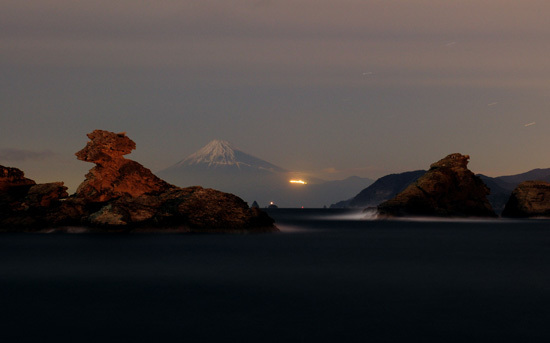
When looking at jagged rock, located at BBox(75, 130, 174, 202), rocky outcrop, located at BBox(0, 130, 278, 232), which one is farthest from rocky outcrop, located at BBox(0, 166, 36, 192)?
jagged rock, located at BBox(75, 130, 174, 202)

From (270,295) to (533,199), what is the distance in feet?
488

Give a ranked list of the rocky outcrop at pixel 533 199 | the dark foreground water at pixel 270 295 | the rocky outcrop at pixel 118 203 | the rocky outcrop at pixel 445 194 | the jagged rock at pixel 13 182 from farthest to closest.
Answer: the rocky outcrop at pixel 533 199, the rocky outcrop at pixel 445 194, the jagged rock at pixel 13 182, the rocky outcrop at pixel 118 203, the dark foreground water at pixel 270 295

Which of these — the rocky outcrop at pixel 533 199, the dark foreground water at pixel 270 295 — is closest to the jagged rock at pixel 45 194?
the dark foreground water at pixel 270 295

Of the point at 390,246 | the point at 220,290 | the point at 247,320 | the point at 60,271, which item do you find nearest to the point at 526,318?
the point at 247,320

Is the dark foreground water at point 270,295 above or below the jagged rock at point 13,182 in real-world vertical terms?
below

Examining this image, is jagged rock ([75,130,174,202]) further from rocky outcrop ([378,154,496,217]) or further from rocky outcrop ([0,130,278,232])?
rocky outcrop ([378,154,496,217])

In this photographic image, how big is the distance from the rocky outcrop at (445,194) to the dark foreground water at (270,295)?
8793 cm

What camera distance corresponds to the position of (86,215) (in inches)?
3152

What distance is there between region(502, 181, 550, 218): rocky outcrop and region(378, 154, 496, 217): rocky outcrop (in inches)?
635

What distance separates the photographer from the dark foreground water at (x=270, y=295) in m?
22.4

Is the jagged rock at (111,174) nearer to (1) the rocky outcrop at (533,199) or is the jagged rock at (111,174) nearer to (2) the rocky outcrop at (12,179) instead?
(2) the rocky outcrop at (12,179)

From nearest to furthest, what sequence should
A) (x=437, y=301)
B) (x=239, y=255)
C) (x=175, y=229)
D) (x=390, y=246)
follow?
(x=437, y=301) < (x=239, y=255) < (x=390, y=246) < (x=175, y=229)

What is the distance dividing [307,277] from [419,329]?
17.0 metres

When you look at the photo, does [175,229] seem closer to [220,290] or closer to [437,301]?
[220,290]
